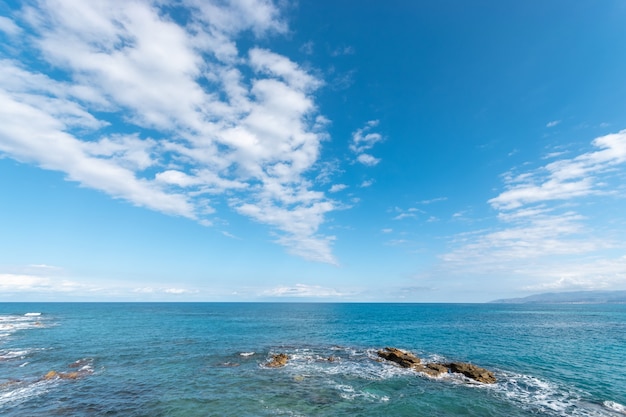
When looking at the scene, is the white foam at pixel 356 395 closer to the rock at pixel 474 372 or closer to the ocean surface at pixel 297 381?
the ocean surface at pixel 297 381

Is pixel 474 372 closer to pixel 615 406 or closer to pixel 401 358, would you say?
pixel 401 358

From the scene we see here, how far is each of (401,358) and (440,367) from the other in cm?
648

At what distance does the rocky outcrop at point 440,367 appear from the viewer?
39506mm

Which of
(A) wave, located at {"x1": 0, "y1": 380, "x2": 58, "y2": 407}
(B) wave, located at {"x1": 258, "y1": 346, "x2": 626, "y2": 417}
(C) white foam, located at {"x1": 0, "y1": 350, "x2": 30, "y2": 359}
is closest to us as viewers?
(B) wave, located at {"x1": 258, "y1": 346, "x2": 626, "y2": 417}

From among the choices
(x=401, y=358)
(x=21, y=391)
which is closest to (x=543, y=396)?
(x=401, y=358)

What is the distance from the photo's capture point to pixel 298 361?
4878 cm

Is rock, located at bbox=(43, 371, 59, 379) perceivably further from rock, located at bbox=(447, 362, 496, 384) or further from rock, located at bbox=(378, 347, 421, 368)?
rock, located at bbox=(447, 362, 496, 384)

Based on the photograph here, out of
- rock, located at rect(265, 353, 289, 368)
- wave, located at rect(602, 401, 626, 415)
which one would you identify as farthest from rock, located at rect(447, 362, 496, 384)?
rock, located at rect(265, 353, 289, 368)

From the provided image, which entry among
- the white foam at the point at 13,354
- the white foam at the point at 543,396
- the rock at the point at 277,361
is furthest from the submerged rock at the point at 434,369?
the white foam at the point at 13,354

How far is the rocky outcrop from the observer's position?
1555 inches

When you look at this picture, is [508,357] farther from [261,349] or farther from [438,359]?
[261,349]

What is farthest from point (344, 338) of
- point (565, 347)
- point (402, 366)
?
point (565, 347)

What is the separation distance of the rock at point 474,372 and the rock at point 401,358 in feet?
17.0

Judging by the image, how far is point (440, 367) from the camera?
43.8 metres
